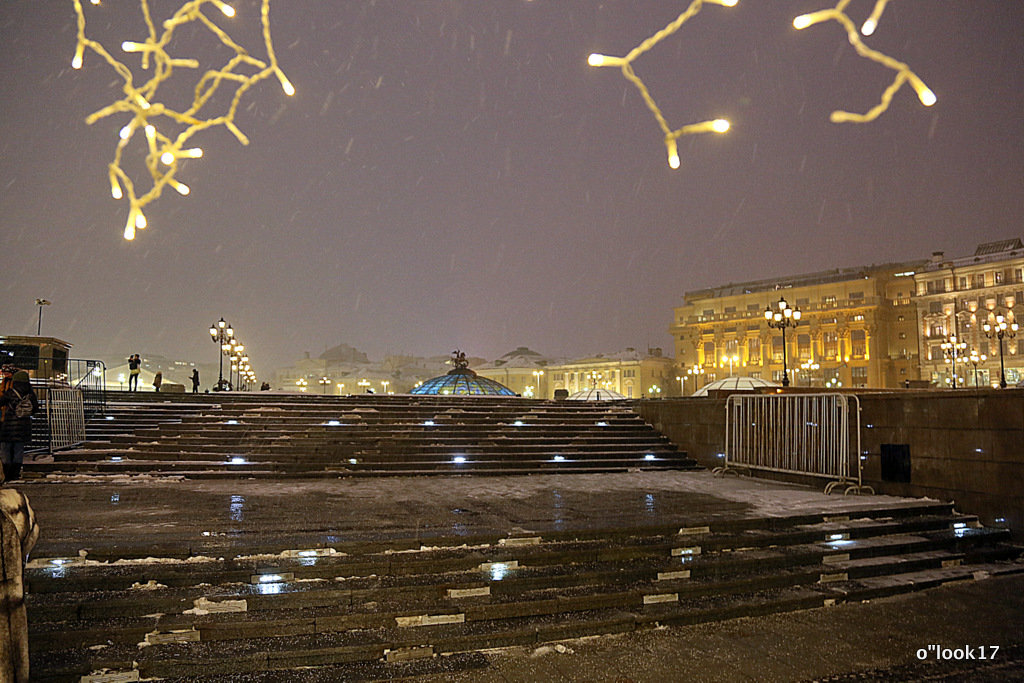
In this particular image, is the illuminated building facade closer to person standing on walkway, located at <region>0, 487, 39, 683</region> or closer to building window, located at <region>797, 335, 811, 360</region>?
building window, located at <region>797, 335, 811, 360</region>

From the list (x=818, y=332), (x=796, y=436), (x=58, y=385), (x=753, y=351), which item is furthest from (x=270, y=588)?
(x=753, y=351)

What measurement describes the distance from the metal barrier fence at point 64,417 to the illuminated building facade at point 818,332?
199 ft

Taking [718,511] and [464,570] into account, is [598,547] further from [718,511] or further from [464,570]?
[718,511]

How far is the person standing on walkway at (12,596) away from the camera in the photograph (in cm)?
287

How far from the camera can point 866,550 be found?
23.7 feet

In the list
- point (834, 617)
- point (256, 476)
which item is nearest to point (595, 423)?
point (256, 476)

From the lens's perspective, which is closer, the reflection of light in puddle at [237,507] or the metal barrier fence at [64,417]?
the reflection of light in puddle at [237,507]

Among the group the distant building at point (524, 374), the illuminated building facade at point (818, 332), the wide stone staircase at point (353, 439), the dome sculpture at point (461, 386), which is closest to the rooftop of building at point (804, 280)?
the illuminated building facade at point (818, 332)

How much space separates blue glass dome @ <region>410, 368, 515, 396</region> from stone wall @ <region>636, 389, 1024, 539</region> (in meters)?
26.1

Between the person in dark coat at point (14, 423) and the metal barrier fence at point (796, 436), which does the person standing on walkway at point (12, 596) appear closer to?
the person in dark coat at point (14, 423)

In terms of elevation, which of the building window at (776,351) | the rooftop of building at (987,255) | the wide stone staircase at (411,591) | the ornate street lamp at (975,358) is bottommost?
the wide stone staircase at (411,591)

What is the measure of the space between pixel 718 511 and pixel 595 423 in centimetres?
861

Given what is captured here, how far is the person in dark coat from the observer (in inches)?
387

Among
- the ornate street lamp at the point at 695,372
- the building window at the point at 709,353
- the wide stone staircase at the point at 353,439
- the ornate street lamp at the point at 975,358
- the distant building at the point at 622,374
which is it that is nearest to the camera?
the wide stone staircase at the point at 353,439
